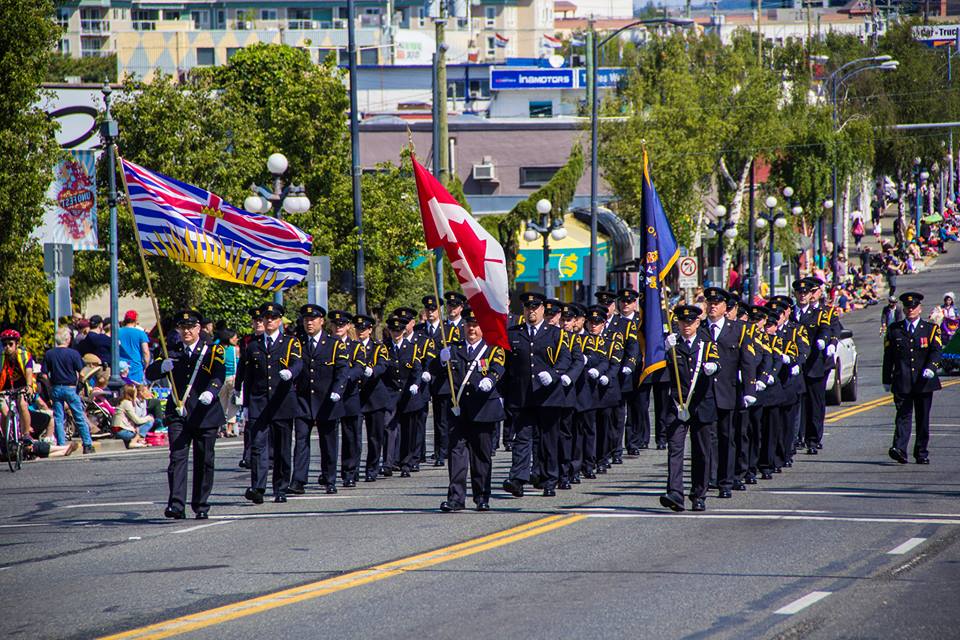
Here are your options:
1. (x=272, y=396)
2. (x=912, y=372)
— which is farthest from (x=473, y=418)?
(x=912, y=372)

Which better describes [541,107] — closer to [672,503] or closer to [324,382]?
[324,382]

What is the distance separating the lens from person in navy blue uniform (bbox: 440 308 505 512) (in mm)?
14375

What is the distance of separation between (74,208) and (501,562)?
2017 cm

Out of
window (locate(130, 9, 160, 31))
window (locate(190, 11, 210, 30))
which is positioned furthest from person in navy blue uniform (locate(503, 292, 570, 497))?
window (locate(130, 9, 160, 31))

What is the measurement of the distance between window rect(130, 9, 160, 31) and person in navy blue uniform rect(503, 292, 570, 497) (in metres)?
96.5

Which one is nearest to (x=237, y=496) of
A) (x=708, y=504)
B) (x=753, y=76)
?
(x=708, y=504)

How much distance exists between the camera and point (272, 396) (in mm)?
15695

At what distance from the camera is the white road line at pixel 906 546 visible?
1164 centimetres

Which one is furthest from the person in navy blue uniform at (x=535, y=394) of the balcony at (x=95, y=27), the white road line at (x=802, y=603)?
the balcony at (x=95, y=27)

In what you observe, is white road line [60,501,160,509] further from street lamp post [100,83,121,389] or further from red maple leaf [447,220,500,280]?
street lamp post [100,83,121,389]

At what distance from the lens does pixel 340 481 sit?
17.7 m

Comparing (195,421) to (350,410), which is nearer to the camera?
(195,421)

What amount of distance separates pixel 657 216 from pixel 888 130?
64.0 meters

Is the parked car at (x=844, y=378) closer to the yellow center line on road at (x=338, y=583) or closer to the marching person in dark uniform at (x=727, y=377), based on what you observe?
the marching person in dark uniform at (x=727, y=377)
